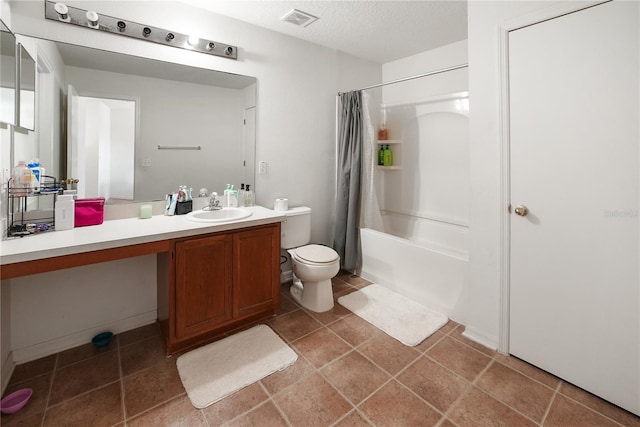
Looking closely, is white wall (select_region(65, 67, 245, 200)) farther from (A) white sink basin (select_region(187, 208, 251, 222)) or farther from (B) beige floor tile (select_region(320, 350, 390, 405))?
(B) beige floor tile (select_region(320, 350, 390, 405))

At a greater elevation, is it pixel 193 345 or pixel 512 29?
pixel 512 29

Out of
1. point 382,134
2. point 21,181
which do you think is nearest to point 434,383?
point 21,181

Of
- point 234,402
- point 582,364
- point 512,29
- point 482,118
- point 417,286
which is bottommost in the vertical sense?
point 234,402

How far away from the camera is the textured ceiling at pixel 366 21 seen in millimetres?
2252

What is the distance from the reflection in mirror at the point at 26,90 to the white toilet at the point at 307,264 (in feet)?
5.91

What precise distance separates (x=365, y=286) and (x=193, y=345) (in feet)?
5.32

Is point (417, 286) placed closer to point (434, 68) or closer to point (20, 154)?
point (434, 68)

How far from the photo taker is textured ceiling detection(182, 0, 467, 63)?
2.25 m

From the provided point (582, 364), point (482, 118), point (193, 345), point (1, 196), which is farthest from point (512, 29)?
point (1, 196)

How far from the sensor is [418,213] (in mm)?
3479

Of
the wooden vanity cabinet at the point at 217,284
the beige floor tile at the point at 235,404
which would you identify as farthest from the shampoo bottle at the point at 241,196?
the beige floor tile at the point at 235,404

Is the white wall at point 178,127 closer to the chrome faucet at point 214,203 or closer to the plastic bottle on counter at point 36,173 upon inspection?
the chrome faucet at point 214,203

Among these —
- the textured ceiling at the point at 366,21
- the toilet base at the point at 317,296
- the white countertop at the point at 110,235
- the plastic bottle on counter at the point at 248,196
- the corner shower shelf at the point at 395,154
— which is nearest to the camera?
the white countertop at the point at 110,235

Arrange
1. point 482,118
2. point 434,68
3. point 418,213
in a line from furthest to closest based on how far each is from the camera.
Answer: point 418,213 < point 434,68 < point 482,118
